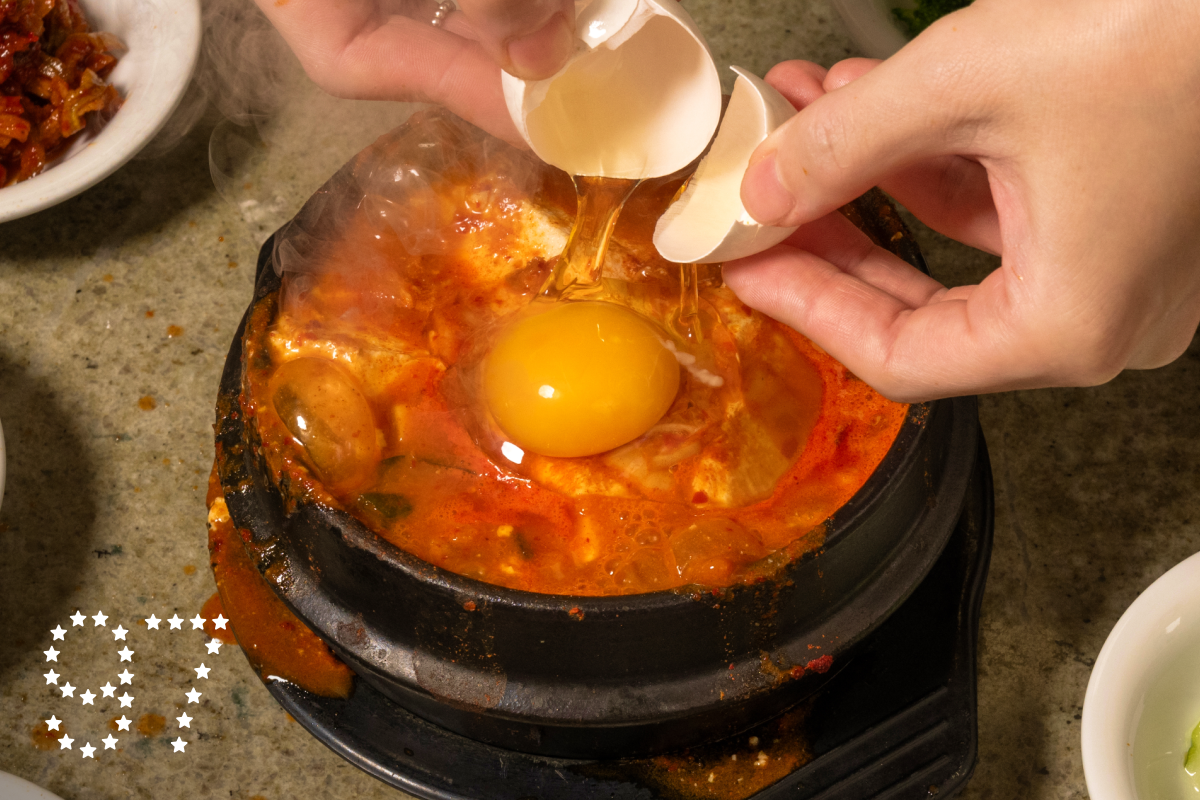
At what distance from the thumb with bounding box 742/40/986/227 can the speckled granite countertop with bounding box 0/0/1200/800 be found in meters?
1.21

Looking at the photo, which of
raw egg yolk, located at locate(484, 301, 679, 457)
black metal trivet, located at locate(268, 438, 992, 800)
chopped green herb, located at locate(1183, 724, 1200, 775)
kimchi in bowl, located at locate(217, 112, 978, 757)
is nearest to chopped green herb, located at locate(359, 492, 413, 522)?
kimchi in bowl, located at locate(217, 112, 978, 757)

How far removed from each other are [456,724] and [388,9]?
60.7 inches

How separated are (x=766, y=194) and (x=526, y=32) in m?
0.44

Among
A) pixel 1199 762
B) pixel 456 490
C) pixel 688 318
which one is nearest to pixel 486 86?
pixel 688 318

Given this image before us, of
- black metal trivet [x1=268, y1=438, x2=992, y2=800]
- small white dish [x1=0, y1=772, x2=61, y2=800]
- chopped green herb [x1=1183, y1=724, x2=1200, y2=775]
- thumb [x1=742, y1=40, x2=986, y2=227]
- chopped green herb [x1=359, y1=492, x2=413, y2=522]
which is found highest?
thumb [x1=742, y1=40, x2=986, y2=227]

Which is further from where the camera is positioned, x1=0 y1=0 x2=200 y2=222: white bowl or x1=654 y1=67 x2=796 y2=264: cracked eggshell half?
x1=0 y1=0 x2=200 y2=222: white bowl

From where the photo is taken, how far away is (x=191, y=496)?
246 centimetres

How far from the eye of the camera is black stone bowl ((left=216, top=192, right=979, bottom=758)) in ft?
5.09

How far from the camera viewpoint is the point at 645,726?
1.77m

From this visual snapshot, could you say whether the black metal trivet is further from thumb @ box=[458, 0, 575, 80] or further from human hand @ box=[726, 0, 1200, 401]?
thumb @ box=[458, 0, 575, 80]

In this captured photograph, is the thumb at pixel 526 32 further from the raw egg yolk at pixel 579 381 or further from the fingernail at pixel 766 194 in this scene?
the raw egg yolk at pixel 579 381

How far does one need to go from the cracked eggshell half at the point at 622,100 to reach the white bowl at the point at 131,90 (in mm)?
1352

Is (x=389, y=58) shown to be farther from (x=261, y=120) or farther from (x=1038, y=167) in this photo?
(x=1038, y=167)

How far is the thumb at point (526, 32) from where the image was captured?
4.26ft
